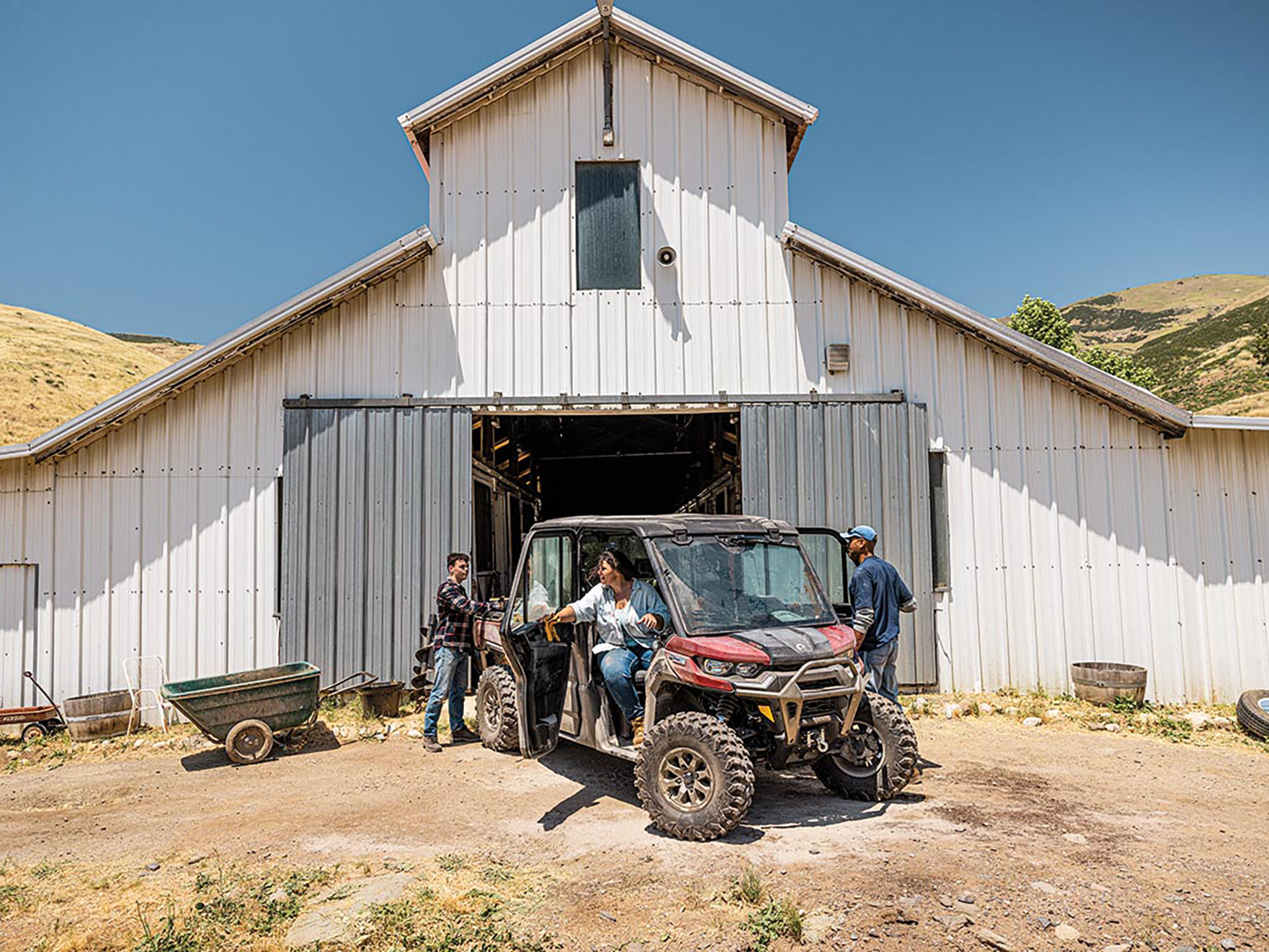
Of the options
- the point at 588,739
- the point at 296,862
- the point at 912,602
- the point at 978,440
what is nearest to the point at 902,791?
the point at 912,602

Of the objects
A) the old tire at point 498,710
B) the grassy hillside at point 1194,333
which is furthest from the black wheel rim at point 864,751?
the grassy hillside at point 1194,333

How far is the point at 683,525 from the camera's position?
6766 mm

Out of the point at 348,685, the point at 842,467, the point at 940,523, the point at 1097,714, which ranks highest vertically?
the point at 842,467

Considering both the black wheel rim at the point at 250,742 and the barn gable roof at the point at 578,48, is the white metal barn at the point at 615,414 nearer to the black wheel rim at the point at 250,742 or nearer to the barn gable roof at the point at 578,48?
the barn gable roof at the point at 578,48

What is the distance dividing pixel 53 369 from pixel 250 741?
152 feet

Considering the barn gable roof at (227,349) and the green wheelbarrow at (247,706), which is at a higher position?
the barn gable roof at (227,349)

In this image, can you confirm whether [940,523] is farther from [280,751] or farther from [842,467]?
[280,751]

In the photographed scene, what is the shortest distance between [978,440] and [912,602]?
4.20 m

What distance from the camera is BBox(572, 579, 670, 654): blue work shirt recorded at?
6520 mm

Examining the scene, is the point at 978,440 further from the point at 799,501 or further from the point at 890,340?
the point at 799,501

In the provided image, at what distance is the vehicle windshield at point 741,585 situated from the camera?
631 cm

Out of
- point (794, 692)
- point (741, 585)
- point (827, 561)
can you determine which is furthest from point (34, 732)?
point (827, 561)

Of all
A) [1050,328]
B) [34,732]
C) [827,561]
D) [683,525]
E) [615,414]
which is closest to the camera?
[683,525]

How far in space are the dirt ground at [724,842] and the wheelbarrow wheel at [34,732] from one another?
1264mm
